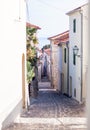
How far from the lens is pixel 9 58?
11.9 meters

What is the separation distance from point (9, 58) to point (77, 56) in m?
13.0

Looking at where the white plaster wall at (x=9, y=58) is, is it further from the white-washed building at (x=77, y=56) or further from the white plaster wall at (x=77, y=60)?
the white plaster wall at (x=77, y=60)

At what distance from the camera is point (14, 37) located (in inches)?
516

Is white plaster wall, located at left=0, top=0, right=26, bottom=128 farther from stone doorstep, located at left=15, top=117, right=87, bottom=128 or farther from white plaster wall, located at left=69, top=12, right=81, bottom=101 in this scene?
white plaster wall, located at left=69, top=12, right=81, bottom=101

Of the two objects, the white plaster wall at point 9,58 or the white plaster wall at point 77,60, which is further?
the white plaster wall at point 77,60

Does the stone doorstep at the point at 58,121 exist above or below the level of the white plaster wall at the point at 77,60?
below

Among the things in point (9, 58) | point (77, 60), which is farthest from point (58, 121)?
point (77, 60)

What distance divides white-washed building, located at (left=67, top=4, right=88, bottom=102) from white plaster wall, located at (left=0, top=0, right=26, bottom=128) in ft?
28.6

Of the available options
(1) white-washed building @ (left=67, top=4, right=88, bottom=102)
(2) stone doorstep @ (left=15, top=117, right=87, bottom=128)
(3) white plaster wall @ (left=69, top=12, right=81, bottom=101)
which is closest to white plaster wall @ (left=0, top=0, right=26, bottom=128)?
(2) stone doorstep @ (left=15, top=117, right=87, bottom=128)

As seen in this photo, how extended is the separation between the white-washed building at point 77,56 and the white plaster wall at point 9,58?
871 centimetres

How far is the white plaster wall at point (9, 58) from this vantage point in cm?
1077

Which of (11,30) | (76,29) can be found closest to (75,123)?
(11,30)

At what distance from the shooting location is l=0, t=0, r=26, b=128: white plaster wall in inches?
424

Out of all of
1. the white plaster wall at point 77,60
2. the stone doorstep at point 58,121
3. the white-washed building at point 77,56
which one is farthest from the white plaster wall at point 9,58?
the white plaster wall at point 77,60
